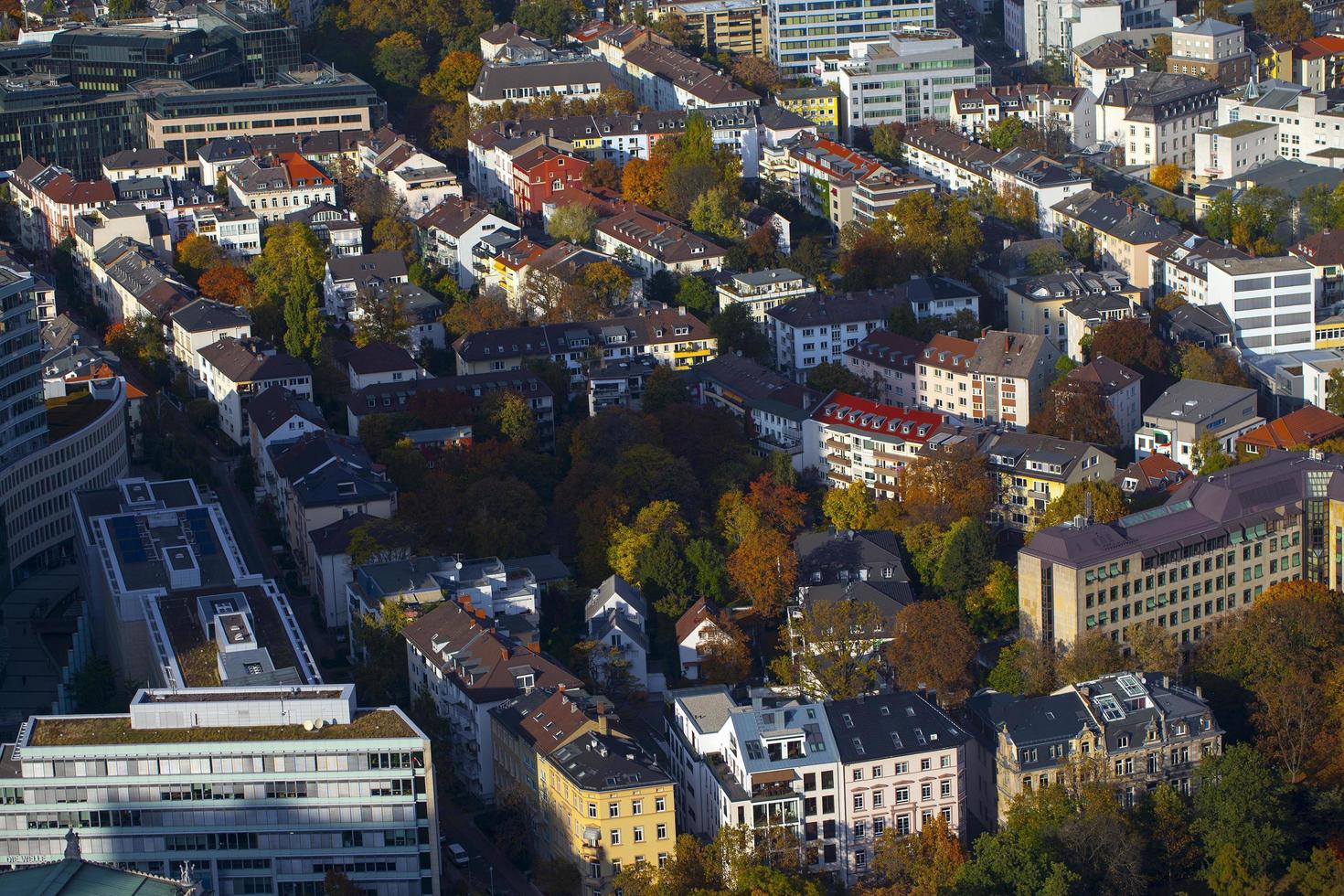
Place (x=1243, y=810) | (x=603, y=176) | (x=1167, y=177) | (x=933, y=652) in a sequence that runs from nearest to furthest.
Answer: (x=1243, y=810) < (x=933, y=652) < (x=603, y=176) < (x=1167, y=177)

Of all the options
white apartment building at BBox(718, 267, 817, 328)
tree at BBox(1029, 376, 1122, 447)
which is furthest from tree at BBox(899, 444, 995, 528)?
white apartment building at BBox(718, 267, 817, 328)

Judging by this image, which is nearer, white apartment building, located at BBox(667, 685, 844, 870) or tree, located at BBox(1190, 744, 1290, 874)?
white apartment building, located at BBox(667, 685, 844, 870)

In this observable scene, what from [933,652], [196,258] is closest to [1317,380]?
[933,652]

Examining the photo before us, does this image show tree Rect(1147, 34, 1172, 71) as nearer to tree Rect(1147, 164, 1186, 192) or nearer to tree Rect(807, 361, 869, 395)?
tree Rect(1147, 164, 1186, 192)

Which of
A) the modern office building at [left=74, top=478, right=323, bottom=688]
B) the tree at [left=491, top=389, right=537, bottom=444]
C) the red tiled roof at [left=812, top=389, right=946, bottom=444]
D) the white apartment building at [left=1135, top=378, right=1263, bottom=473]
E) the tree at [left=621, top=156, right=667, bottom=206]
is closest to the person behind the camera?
the modern office building at [left=74, top=478, right=323, bottom=688]

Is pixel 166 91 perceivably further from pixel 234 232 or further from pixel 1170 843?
pixel 1170 843
